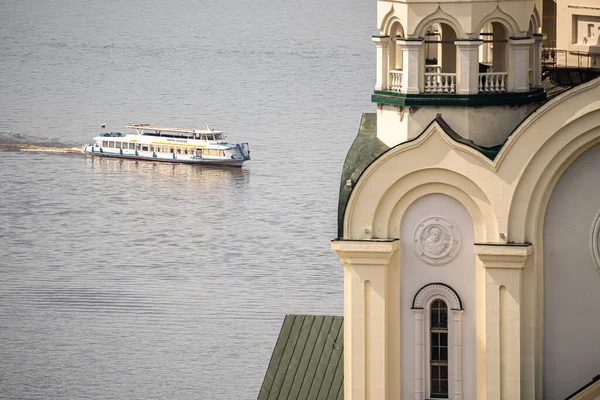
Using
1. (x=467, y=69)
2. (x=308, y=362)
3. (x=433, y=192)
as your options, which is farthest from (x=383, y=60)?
(x=308, y=362)

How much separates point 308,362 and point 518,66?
4593 mm

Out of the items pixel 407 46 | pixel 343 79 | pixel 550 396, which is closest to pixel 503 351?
pixel 550 396

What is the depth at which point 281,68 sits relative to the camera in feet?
290

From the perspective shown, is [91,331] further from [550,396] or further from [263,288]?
[550,396]

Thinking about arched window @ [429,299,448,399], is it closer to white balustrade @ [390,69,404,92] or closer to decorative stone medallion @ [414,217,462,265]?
decorative stone medallion @ [414,217,462,265]

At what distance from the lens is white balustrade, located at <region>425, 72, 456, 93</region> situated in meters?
22.0

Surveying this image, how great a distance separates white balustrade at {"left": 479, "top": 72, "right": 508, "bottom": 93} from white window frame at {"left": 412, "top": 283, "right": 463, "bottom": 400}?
2210 millimetres

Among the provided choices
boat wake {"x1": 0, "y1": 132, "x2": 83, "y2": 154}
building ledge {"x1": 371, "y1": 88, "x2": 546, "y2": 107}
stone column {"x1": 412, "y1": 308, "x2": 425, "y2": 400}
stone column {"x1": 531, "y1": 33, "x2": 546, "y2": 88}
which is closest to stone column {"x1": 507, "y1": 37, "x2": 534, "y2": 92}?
building ledge {"x1": 371, "y1": 88, "x2": 546, "y2": 107}

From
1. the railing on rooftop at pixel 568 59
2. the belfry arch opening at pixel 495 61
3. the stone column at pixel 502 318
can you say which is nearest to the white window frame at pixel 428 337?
the stone column at pixel 502 318

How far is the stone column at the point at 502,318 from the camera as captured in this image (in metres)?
21.7

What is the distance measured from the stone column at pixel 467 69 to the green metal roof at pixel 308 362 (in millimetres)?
3821

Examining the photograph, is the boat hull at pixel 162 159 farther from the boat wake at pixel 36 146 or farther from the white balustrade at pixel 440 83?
the white balustrade at pixel 440 83

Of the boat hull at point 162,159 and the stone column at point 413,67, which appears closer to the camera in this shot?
the stone column at point 413,67

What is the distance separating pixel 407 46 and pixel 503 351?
3.49 metres
